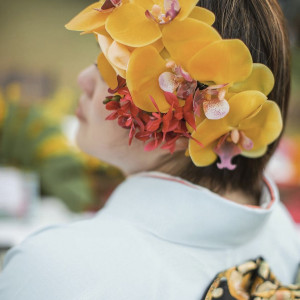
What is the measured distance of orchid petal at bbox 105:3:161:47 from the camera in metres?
0.57

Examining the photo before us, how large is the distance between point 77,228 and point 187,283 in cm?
18

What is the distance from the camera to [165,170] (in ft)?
2.41

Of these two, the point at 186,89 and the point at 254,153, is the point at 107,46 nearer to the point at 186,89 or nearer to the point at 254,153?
the point at 186,89

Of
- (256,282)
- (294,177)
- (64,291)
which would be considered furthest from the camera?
(294,177)

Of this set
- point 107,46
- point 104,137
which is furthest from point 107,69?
point 104,137

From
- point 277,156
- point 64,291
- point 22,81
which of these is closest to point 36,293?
point 64,291

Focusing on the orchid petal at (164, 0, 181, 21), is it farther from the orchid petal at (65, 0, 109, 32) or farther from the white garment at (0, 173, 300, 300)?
the white garment at (0, 173, 300, 300)

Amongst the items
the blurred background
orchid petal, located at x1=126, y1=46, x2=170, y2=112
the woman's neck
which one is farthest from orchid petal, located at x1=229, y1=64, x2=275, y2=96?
the blurred background

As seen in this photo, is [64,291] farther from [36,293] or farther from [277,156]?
[277,156]

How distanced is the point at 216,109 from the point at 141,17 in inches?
6.3

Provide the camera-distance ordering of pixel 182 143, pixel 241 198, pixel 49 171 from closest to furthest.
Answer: pixel 182 143
pixel 241 198
pixel 49 171

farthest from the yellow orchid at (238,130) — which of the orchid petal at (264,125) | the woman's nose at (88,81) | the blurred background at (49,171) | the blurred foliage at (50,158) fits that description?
the blurred foliage at (50,158)

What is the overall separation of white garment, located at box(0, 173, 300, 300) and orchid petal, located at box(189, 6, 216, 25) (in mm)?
251

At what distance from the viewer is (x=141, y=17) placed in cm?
58
